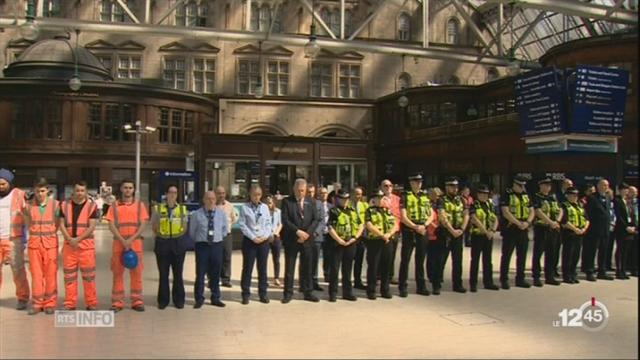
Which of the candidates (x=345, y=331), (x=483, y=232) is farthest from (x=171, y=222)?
(x=483, y=232)

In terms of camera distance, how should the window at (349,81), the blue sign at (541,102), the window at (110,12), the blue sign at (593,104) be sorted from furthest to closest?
1. the window at (349,81)
2. the window at (110,12)
3. the blue sign at (541,102)
4. the blue sign at (593,104)

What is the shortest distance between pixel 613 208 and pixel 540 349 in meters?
6.42

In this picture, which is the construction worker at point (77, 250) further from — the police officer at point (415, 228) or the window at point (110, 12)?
the window at point (110, 12)

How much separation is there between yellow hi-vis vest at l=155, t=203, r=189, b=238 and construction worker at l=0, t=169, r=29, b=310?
1.90m

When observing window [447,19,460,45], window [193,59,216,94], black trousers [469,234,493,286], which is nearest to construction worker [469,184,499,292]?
black trousers [469,234,493,286]

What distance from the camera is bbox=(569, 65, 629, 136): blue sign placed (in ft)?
31.5

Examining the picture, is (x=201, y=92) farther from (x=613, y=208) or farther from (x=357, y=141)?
(x=613, y=208)

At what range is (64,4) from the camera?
121 ft

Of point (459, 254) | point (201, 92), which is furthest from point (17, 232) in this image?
point (201, 92)

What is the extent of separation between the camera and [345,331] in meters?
6.98

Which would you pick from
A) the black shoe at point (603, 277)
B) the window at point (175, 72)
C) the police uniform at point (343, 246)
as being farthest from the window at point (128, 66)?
the black shoe at point (603, 277)

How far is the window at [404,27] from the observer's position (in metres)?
39.9

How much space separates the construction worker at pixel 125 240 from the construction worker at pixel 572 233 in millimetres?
7482

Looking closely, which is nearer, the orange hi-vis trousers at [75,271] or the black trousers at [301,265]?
the orange hi-vis trousers at [75,271]
